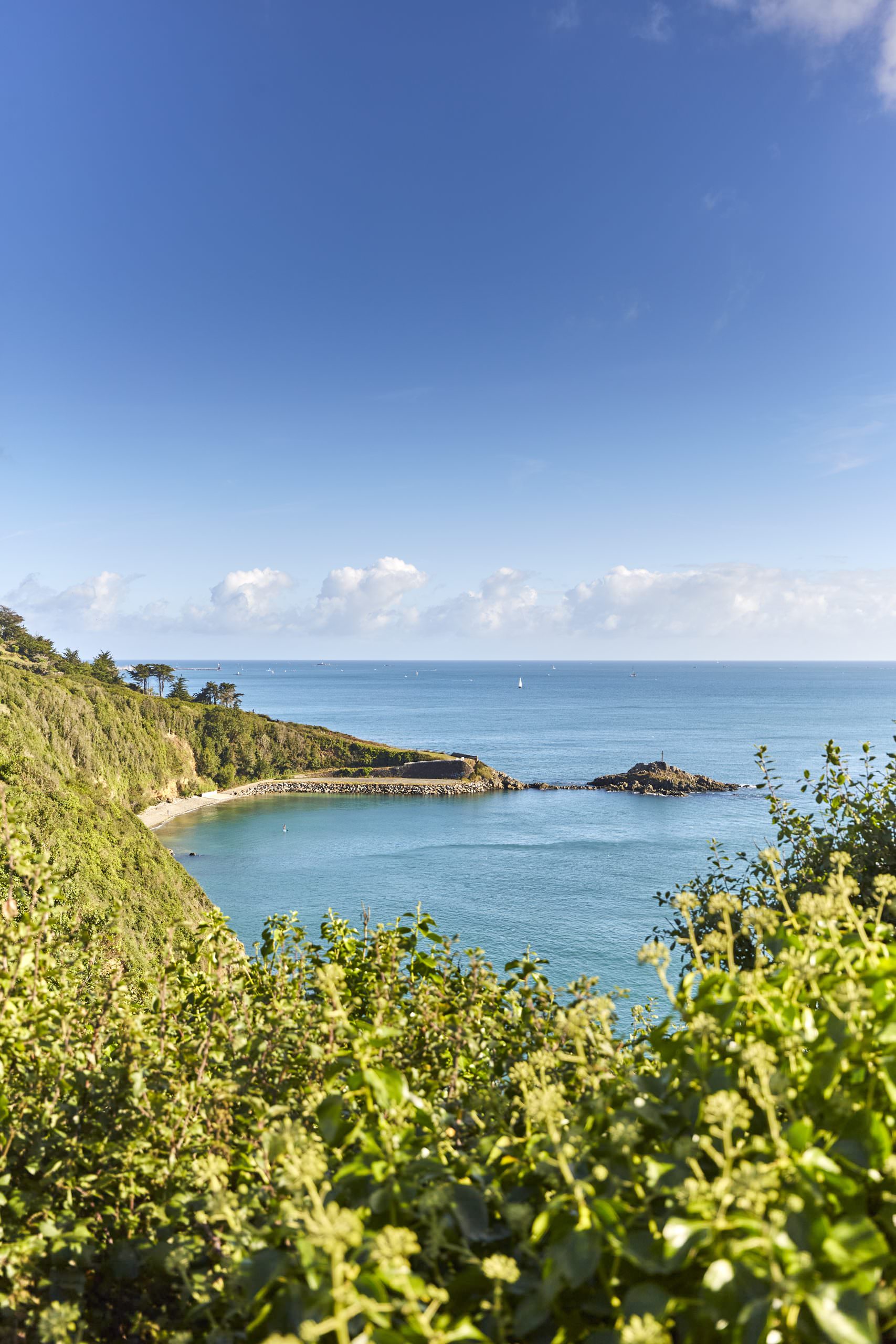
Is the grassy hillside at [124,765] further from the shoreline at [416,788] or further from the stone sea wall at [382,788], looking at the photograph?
the stone sea wall at [382,788]

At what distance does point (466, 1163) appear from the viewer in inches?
76.4

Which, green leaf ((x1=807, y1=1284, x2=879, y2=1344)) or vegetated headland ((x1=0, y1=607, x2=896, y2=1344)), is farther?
vegetated headland ((x1=0, y1=607, x2=896, y2=1344))

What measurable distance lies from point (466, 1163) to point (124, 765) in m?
62.6

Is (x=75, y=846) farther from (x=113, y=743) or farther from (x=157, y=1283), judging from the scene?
(x=113, y=743)

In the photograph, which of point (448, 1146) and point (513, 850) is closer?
point (448, 1146)

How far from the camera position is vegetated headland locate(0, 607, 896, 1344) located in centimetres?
125

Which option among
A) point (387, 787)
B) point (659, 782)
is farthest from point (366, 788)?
point (659, 782)

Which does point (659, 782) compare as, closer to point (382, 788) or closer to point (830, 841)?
point (382, 788)

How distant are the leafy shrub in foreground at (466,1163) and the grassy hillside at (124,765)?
72.6 inches

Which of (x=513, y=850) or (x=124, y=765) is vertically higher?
(x=124, y=765)

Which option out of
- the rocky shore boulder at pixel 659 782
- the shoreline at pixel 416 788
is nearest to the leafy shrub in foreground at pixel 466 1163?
the shoreline at pixel 416 788

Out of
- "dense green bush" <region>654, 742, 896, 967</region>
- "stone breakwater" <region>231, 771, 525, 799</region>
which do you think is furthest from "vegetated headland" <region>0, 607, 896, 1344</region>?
"stone breakwater" <region>231, 771, 525, 799</region>

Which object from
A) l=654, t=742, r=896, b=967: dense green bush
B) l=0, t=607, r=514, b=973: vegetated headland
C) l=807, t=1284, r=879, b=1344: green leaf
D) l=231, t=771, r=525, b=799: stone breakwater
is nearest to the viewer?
l=807, t=1284, r=879, b=1344: green leaf

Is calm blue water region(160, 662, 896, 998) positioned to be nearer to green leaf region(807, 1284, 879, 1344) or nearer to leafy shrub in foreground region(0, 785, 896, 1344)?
leafy shrub in foreground region(0, 785, 896, 1344)
